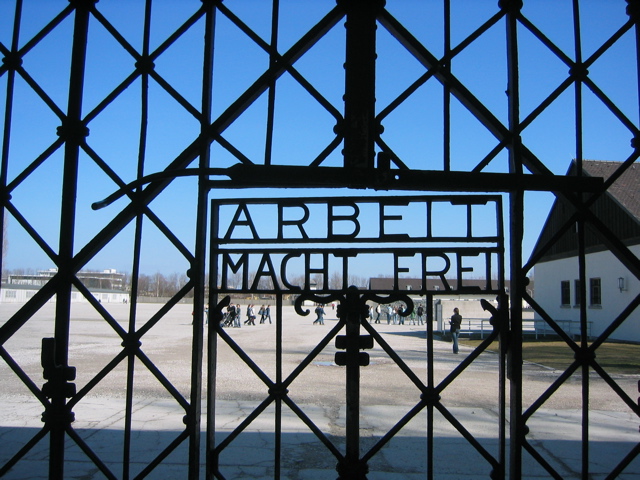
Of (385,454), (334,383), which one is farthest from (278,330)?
(334,383)

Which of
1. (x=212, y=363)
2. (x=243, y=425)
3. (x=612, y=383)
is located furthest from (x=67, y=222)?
(x=612, y=383)

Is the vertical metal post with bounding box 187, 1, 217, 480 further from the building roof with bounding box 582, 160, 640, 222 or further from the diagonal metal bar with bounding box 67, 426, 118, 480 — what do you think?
the building roof with bounding box 582, 160, 640, 222

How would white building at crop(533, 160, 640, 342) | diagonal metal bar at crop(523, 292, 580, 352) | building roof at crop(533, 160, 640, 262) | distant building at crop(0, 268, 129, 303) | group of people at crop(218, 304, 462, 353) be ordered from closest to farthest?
1. diagonal metal bar at crop(523, 292, 580, 352)
2. group of people at crop(218, 304, 462, 353)
3. building roof at crop(533, 160, 640, 262)
4. white building at crop(533, 160, 640, 342)
5. distant building at crop(0, 268, 129, 303)

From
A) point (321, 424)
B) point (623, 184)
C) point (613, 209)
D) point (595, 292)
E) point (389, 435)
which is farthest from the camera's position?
point (595, 292)

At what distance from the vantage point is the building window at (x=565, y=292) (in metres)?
29.1

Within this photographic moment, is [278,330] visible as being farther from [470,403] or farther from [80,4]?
[470,403]

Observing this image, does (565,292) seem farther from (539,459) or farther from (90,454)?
(90,454)

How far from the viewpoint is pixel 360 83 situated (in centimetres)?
272

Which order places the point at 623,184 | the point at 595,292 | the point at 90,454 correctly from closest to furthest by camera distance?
1. the point at 90,454
2. the point at 623,184
3. the point at 595,292

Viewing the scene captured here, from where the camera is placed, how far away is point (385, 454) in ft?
18.3

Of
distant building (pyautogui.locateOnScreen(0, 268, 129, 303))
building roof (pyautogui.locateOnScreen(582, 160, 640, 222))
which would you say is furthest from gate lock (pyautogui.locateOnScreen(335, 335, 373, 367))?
distant building (pyautogui.locateOnScreen(0, 268, 129, 303))

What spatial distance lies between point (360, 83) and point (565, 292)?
3004 centimetres

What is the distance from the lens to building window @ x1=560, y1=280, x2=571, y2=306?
29062 millimetres

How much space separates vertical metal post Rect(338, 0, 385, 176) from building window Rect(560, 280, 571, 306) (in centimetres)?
2932
